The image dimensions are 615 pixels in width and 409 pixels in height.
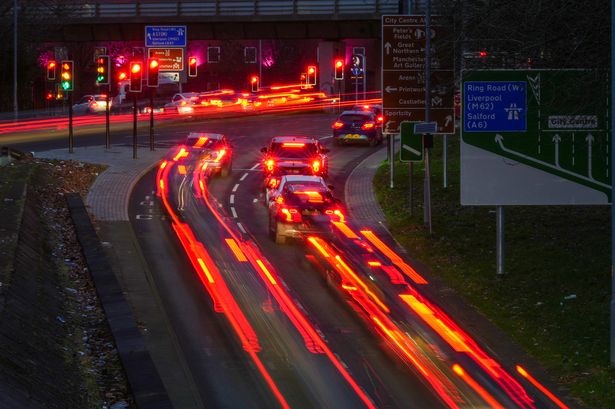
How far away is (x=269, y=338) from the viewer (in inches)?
707

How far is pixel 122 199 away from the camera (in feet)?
111

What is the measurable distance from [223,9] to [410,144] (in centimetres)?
4751

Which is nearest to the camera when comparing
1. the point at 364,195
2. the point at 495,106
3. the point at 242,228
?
the point at 495,106

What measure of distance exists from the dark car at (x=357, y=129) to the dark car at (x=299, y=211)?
23.2 m

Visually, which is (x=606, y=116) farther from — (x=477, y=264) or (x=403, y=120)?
(x=403, y=120)

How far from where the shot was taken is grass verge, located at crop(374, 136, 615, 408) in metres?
17.0

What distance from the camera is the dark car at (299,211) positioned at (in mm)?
27047

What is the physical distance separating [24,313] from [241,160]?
1205 inches

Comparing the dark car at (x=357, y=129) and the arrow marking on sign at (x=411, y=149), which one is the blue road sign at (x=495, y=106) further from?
the dark car at (x=357, y=129)

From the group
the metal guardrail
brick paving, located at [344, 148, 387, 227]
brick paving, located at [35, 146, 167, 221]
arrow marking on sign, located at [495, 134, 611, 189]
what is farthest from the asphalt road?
the metal guardrail

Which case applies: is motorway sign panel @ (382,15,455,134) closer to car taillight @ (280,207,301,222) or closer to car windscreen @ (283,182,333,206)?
car windscreen @ (283,182,333,206)

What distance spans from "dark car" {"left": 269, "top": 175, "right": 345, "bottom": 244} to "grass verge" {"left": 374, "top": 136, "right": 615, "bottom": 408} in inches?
81.4

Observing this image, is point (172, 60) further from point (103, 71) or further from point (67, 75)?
point (67, 75)

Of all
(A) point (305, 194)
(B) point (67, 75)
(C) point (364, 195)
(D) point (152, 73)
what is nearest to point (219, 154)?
(D) point (152, 73)
